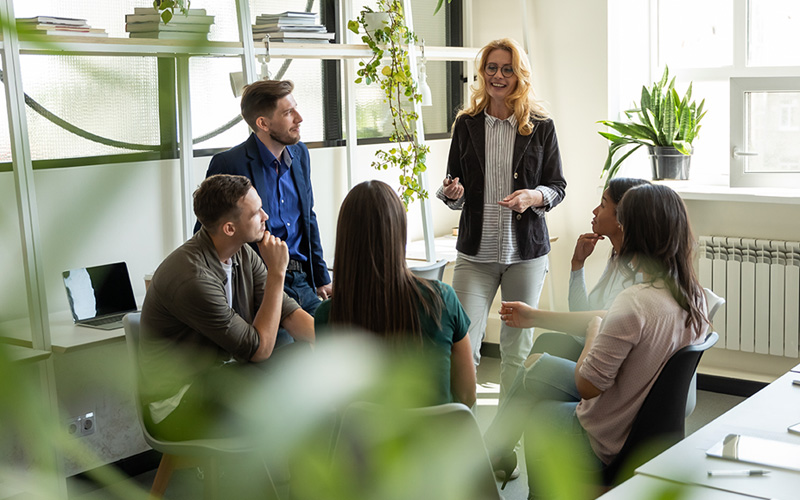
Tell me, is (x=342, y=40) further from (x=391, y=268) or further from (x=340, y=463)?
(x=340, y=463)

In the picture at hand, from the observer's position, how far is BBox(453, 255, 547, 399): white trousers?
128 inches

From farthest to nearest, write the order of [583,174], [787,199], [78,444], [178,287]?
[583,174], [787,199], [178,287], [78,444]

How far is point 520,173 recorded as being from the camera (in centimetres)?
323

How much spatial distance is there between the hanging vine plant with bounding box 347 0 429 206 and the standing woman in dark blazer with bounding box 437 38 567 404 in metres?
0.55

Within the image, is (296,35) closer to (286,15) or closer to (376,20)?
(286,15)

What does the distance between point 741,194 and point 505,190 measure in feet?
4.88

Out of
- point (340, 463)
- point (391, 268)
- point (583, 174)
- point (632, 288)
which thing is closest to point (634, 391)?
point (632, 288)

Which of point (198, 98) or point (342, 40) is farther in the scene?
point (342, 40)

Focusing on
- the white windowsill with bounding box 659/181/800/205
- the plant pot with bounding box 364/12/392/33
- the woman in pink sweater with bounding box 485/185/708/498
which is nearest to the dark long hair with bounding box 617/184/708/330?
the woman in pink sweater with bounding box 485/185/708/498

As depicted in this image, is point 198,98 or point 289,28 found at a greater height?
point 289,28

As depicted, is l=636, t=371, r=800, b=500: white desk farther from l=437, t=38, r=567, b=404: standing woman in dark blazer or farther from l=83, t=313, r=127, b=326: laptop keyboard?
l=83, t=313, r=127, b=326: laptop keyboard

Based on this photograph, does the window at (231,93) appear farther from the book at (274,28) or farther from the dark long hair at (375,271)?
the dark long hair at (375,271)

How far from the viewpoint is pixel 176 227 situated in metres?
3.58

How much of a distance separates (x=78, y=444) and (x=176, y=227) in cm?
351
